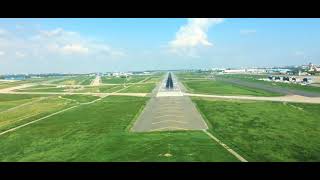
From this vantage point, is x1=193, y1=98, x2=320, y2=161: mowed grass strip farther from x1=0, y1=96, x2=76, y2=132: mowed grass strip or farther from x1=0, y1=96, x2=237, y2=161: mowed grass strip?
x1=0, y1=96, x2=76, y2=132: mowed grass strip

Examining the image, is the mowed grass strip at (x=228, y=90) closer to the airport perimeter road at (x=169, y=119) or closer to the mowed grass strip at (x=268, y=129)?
the mowed grass strip at (x=268, y=129)

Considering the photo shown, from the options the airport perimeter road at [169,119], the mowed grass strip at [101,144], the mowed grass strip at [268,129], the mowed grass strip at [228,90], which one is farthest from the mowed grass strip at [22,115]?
the mowed grass strip at [228,90]

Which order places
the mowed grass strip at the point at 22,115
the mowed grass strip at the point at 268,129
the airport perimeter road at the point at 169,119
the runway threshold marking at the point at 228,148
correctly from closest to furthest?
the runway threshold marking at the point at 228,148 → the mowed grass strip at the point at 268,129 → the airport perimeter road at the point at 169,119 → the mowed grass strip at the point at 22,115

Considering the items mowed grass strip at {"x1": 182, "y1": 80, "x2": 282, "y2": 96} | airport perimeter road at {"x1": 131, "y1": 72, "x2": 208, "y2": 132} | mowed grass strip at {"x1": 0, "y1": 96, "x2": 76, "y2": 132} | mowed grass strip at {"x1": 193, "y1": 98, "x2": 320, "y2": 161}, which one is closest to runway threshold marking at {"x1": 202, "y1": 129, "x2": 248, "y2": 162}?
mowed grass strip at {"x1": 193, "y1": 98, "x2": 320, "y2": 161}

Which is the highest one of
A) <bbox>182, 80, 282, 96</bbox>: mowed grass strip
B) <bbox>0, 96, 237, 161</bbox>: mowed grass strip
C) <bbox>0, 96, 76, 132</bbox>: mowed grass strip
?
<bbox>0, 96, 237, 161</bbox>: mowed grass strip

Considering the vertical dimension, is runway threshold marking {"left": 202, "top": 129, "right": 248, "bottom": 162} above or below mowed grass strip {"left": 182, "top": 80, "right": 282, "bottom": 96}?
above

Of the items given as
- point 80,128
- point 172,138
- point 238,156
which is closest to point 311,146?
point 238,156
